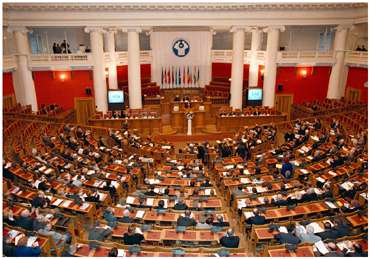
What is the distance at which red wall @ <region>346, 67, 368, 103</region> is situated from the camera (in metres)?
24.1

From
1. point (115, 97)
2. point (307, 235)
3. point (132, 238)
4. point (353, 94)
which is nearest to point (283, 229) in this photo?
point (307, 235)

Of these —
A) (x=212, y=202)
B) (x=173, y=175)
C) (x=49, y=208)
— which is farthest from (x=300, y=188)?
(x=49, y=208)

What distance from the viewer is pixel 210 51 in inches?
1150

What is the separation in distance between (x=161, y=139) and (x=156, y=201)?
974cm

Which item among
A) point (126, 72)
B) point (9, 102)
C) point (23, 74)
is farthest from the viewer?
point (126, 72)

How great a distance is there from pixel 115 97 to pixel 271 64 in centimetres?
1172

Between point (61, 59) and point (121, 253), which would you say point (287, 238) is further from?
point (61, 59)

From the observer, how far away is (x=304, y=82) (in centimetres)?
2614

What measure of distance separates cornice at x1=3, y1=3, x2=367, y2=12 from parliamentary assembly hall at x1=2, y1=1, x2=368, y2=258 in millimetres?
100

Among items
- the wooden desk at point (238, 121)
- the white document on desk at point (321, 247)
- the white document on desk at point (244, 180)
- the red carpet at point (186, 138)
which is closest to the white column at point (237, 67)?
the wooden desk at point (238, 121)

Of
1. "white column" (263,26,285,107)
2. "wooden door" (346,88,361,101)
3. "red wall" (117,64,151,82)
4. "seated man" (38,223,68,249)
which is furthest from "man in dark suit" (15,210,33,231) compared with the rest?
"wooden door" (346,88,361,101)

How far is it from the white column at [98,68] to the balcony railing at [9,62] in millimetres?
5397

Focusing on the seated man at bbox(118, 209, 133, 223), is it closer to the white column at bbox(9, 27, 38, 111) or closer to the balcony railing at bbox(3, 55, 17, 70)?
the balcony railing at bbox(3, 55, 17, 70)

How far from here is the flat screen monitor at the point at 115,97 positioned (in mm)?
23953
